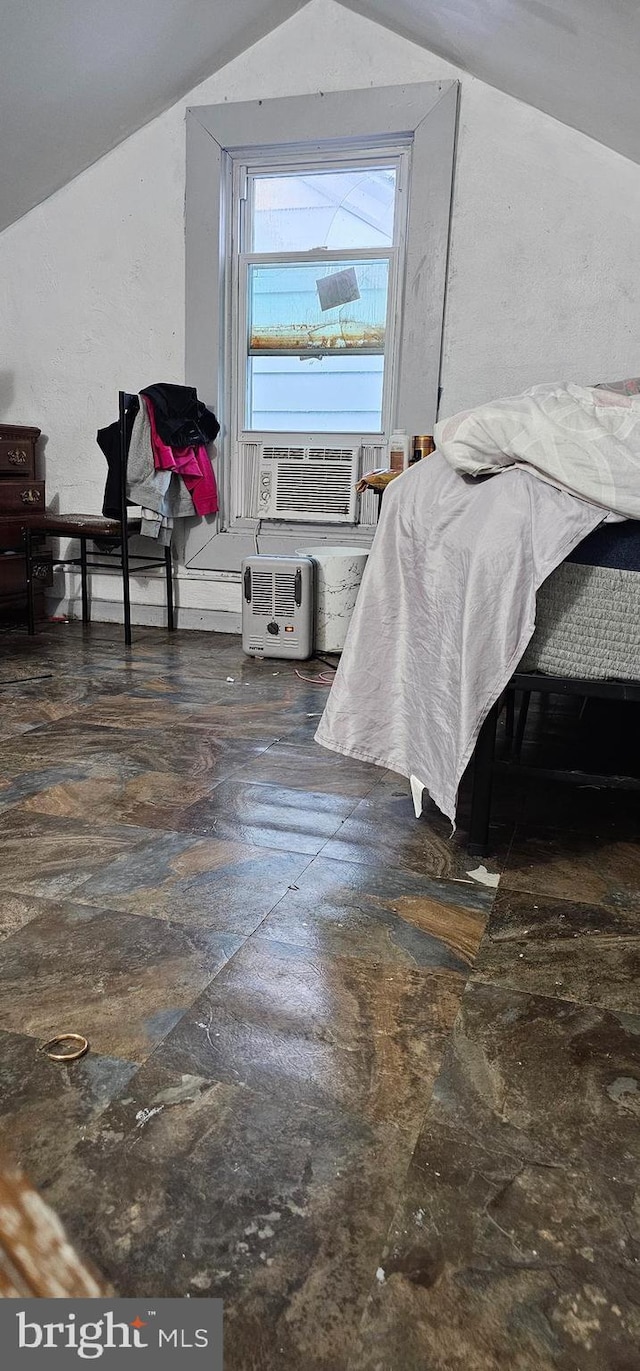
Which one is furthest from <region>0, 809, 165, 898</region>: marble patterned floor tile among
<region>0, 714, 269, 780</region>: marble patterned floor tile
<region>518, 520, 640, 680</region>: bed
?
<region>518, 520, 640, 680</region>: bed

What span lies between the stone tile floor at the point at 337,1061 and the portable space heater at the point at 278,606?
1524mm

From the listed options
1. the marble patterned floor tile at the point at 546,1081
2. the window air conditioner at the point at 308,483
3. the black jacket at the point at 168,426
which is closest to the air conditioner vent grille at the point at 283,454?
the window air conditioner at the point at 308,483

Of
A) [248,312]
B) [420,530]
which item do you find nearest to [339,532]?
[248,312]

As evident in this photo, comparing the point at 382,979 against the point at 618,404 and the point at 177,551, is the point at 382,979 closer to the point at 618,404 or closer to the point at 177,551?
the point at 618,404

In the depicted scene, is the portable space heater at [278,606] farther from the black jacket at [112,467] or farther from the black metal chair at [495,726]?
the black metal chair at [495,726]

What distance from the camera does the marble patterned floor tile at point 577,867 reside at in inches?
62.5

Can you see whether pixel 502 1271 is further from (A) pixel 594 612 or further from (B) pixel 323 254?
(B) pixel 323 254

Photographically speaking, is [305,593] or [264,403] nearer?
[305,593]

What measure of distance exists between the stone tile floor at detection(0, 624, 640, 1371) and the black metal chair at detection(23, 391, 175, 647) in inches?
73.5

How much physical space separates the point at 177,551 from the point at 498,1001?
11.2 ft

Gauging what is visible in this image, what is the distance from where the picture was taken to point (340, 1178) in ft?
3.00

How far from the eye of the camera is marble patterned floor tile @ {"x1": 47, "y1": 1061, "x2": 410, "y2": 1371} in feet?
2.52

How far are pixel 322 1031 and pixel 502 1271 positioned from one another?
0.39m

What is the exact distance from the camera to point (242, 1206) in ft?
2.88
